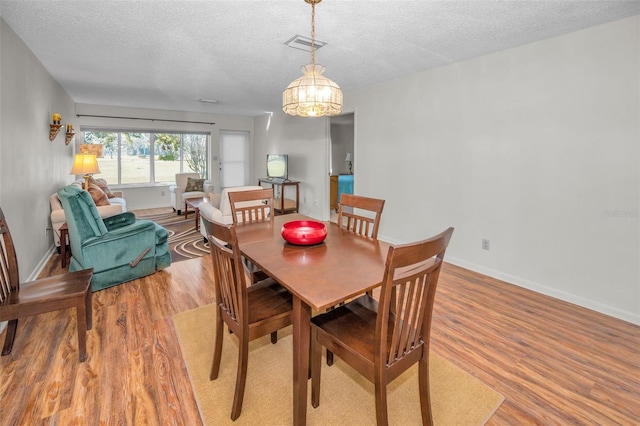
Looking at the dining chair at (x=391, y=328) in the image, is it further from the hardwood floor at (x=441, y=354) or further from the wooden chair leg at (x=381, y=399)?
the hardwood floor at (x=441, y=354)

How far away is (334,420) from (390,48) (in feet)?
10.1

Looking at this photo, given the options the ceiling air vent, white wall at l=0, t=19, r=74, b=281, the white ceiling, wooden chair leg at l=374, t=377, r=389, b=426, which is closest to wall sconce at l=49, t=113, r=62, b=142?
white wall at l=0, t=19, r=74, b=281

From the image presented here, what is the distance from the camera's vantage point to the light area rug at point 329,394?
5.22 ft


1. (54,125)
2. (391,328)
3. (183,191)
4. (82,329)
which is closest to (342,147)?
(183,191)

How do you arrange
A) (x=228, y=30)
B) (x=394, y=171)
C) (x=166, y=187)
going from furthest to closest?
(x=166, y=187)
(x=394, y=171)
(x=228, y=30)

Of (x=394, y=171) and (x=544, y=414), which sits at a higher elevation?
(x=394, y=171)

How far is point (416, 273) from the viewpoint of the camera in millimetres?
1239

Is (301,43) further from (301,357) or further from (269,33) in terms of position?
(301,357)

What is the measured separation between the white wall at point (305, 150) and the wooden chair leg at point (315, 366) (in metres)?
4.51

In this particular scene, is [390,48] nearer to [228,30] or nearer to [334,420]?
[228,30]

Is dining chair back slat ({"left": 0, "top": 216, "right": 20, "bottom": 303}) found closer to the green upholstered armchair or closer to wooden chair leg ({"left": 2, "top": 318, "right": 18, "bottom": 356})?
wooden chair leg ({"left": 2, "top": 318, "right": 18, "bottom": 356})

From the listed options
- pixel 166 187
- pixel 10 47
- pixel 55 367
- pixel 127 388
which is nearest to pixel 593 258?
pixel 127 388

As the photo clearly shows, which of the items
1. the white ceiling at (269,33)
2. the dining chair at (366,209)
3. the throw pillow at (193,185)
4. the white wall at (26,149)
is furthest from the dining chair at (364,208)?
the throw pillow at (193,185)

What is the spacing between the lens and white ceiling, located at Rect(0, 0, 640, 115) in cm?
230
